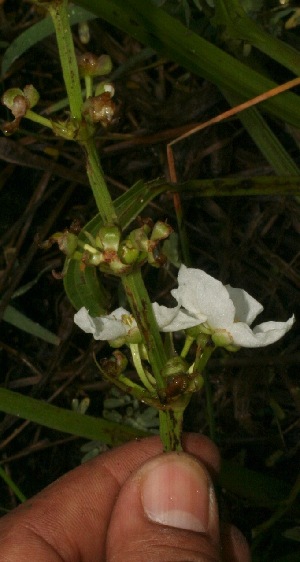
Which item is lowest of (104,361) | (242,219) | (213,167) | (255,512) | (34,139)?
(255,512)

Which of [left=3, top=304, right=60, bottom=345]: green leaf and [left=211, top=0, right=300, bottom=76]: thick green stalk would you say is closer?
[left=211, top=0, right=300, bottom=76]: thick green stalk

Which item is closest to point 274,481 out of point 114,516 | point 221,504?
point 221,504

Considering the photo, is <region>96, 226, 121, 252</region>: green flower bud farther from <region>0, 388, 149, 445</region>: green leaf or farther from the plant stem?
<region>0, 388, 149, 445</region>: green leaf

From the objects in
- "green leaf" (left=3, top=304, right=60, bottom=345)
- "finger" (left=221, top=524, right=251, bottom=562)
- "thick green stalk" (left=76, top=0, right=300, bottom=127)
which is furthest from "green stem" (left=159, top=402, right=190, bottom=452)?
"green leaf" (left=3, top=304, right=60, bottom=345)

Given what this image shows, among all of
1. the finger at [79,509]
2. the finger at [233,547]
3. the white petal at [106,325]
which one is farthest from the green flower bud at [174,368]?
the finger at [233,547]

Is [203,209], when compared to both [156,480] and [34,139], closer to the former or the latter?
[34,139]

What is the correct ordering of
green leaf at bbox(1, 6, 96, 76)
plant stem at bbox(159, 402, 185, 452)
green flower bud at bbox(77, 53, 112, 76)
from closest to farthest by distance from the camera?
green flower bud at bbox(77, 53, 112, 76) < plant stem at bbox(159, 402, 185, 452) < green leaf at bbox(1, 6, 96, 76)

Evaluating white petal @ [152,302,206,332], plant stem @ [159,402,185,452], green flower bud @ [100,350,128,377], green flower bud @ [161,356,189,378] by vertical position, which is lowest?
plant stem @ [159,402,185,452]
